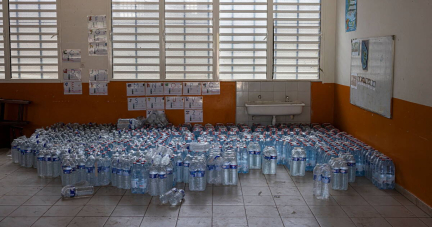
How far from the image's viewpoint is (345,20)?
921 cm

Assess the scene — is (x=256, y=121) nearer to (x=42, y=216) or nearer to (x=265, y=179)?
(x=265, y=179)

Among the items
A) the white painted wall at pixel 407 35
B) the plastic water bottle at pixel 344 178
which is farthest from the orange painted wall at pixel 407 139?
the plastic water bottle at pixel 344 178

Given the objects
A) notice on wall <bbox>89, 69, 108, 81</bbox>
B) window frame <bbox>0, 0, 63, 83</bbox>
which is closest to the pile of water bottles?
notice on wall <bbox>89, 69, 108, 81</bbox>

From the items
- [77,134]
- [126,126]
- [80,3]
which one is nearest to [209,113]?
[126,126]

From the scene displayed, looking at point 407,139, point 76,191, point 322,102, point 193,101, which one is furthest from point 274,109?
point 76,191

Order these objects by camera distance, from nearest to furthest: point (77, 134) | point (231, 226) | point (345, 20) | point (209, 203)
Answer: point (231, 226) < point (209, 203) < point (77, 134) < point (345, 20)

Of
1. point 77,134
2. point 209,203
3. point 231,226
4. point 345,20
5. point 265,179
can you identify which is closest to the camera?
point 231,226

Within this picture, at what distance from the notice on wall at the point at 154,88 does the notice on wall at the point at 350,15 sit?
402 centimetres

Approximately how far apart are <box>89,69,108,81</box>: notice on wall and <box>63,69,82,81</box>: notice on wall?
253 mm

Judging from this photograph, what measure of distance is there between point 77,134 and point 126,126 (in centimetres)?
109

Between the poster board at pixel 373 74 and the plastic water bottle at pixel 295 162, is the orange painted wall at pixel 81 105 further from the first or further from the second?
the plastic water bottle at pixel 295 162

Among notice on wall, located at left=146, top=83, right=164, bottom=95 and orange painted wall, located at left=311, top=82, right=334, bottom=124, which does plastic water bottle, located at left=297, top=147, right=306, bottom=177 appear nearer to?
orange painted wall, located at left=311, top=82, right=334, bottom=124

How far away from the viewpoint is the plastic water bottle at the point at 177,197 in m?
5.93

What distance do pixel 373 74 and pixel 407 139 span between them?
158 cm
